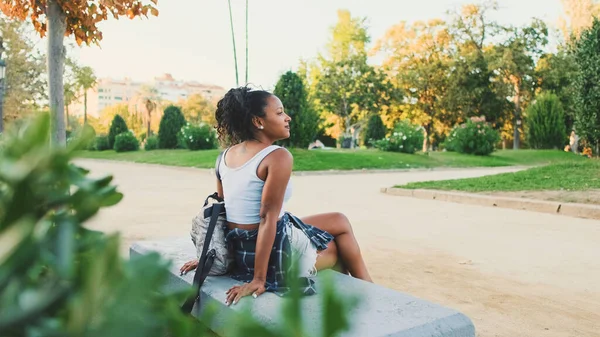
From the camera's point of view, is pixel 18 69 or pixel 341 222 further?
pixel 18 69

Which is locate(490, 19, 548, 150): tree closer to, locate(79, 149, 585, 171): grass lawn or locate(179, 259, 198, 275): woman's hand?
locate(79, 149, 585, 171): grass lawn

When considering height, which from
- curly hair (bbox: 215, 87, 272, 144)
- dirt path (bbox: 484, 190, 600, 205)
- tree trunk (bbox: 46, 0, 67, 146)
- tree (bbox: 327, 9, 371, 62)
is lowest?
dirt path (bbox: 484, 190, 600, 205)

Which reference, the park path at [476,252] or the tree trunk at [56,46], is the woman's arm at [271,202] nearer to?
the park path at [476,252]

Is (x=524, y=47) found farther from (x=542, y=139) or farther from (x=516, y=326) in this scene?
(x=516, y=326)

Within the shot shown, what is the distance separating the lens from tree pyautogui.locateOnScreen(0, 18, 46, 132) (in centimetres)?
2688

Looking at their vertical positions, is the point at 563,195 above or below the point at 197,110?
below

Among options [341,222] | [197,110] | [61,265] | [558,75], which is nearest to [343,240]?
[341,222]

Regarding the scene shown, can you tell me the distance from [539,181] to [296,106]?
39.0 ft

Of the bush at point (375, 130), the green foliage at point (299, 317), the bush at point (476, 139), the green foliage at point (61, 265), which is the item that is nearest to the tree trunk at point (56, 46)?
the green foliage at point (61, 265)

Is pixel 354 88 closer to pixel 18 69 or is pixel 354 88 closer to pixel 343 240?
pixel 18 69

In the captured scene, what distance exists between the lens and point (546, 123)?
102ft

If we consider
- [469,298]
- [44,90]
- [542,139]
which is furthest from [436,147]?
[469,298]

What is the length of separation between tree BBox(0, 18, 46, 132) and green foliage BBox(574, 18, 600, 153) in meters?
22.7

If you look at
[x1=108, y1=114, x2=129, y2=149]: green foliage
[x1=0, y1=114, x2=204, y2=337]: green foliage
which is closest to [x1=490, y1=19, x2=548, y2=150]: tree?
[x1=108, y1=114, x2=129, y2=149]: green foliage
